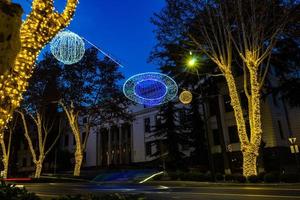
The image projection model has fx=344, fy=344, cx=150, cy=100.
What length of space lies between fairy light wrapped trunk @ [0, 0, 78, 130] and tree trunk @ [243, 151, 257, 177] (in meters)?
16.6

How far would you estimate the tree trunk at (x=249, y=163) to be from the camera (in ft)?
70.9

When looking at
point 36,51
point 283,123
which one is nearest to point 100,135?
point 283,123

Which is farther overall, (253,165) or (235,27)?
(235,27)

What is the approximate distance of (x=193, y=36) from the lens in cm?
2372

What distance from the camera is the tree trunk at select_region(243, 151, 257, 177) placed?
21.6 m

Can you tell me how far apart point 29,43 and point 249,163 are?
17781 millimetres

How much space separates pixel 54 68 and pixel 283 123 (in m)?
24.5

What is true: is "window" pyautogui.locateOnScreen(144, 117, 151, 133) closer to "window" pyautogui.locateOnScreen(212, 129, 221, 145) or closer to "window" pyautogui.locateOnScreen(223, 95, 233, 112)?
"window" pyautogui.locateOnScreen(212, 129, 221, 145)

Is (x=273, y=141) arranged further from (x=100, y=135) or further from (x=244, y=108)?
(x=100, y=135)

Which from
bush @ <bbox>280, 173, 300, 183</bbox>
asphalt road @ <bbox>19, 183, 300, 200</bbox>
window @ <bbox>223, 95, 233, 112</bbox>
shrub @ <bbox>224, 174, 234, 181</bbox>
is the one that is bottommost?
asphalt road @ <bbox>19, 183, 300, 200</bbox>

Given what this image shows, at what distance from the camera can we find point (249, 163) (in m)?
21.9

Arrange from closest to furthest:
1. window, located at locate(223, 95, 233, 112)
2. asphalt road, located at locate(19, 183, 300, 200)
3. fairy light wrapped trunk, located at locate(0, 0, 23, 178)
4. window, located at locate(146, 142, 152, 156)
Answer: fairy light wrapped trunk, located at locate(0, 0, 23, 178) → asphalt road, located at locate(19, 183, 300, 200) → window, located at locate(223, 95, 233, 112) → window, located at locate(146, 142, 152, 156)

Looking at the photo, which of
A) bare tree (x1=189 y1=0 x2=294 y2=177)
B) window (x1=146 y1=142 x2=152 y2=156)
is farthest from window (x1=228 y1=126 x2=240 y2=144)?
bare tree (x1=189 y1=0 x2=294 y2=177)

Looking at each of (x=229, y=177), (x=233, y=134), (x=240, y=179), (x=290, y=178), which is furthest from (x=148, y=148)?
(x=290, y=178)
